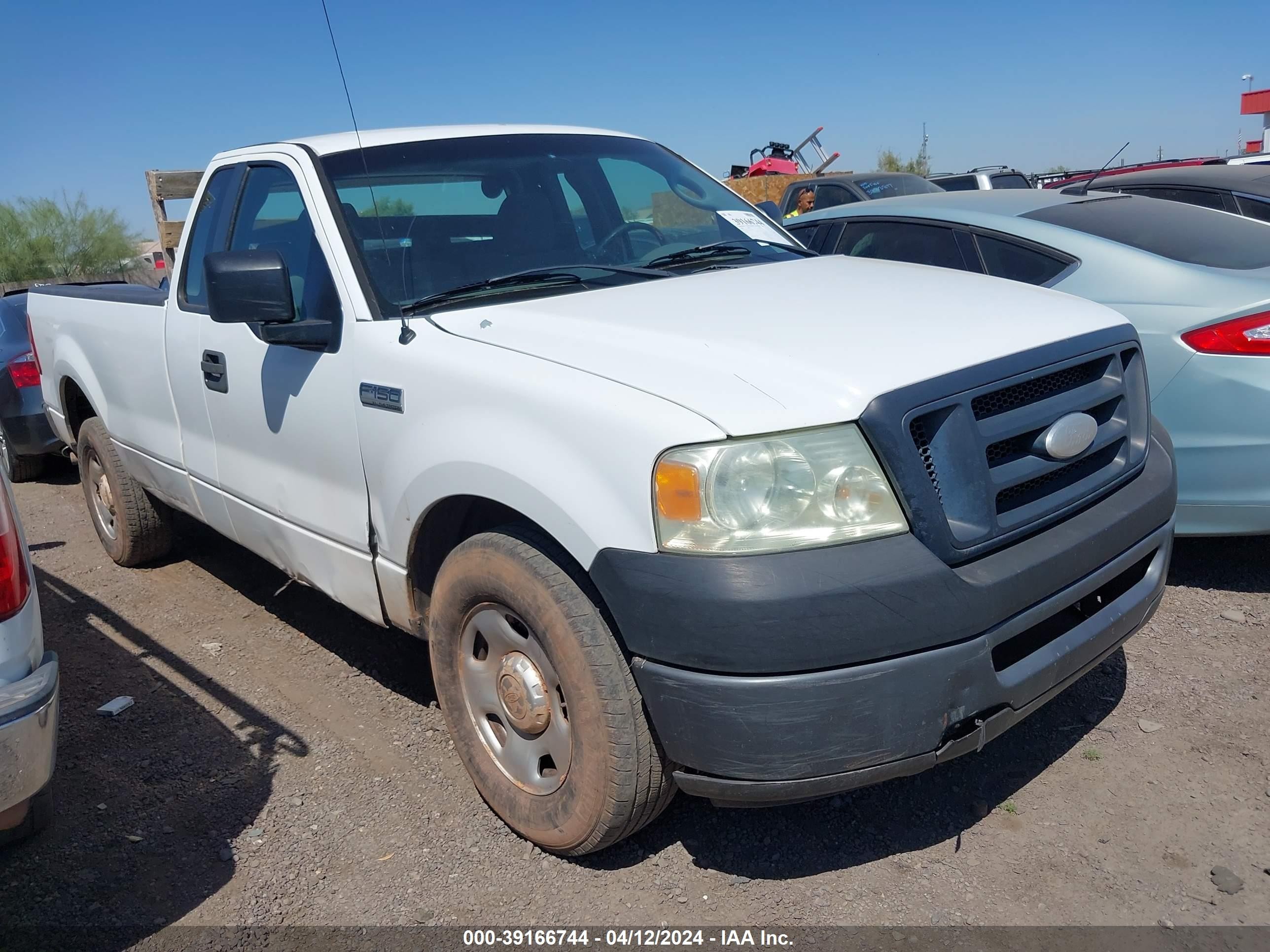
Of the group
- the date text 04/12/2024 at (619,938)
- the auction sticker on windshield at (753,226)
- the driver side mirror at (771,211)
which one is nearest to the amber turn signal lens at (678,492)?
the date text 04/12/2024 at (619,938)

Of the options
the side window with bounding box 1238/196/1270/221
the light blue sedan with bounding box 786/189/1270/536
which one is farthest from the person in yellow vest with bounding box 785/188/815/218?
the light blue sedan with bounding box 786/189/1270/536

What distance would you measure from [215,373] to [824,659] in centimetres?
272

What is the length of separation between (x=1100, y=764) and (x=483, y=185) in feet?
9.19

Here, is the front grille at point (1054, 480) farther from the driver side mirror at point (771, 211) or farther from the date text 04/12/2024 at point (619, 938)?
the driver side mirror at point (771, 211)

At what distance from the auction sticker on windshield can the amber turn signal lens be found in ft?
6.36

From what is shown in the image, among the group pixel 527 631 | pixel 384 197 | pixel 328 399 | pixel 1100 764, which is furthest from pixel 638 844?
pixel 384 197

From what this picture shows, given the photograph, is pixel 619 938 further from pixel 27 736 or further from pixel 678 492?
pixel 27 736

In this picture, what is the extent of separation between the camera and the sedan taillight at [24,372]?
24.5ft

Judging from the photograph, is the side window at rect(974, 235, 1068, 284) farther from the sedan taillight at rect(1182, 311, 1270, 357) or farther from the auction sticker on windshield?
the auction sticker on windshield

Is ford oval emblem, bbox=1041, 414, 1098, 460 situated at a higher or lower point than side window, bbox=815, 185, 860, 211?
lower

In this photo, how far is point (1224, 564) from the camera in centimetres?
461

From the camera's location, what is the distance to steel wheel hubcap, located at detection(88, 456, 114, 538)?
5488 millimetres

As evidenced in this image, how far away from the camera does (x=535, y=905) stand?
272 cm

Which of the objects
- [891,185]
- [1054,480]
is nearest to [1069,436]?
[1054,480]
